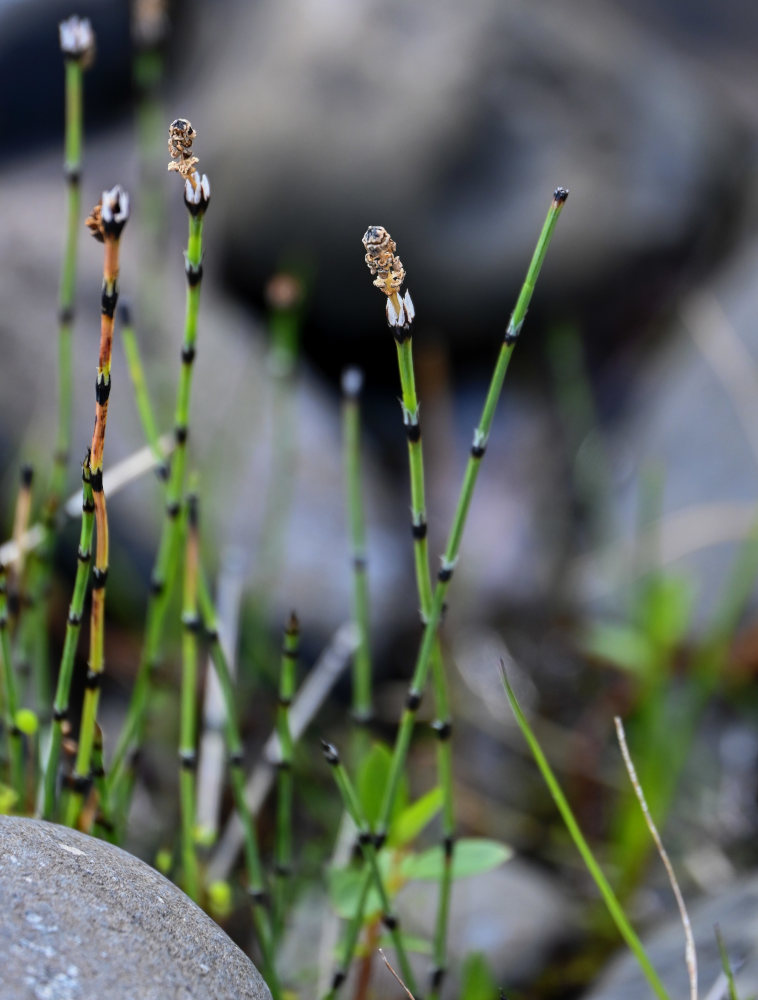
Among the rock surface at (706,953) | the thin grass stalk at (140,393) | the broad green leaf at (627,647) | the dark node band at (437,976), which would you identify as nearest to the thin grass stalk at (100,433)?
the thin grass stalk at (140,393)

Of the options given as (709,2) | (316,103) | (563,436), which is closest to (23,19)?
(316,103)

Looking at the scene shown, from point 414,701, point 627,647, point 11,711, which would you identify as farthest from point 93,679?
point 627,647

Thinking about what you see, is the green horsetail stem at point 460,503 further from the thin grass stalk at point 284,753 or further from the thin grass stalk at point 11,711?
the thin grass stalk at point 11,711

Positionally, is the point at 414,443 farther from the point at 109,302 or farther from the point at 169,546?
the point at 169,546

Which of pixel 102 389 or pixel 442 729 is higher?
pixel 102 389

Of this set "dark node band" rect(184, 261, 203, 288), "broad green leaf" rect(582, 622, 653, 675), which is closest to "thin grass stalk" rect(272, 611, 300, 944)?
"dark node band" rect(184, 261, 203, 288)

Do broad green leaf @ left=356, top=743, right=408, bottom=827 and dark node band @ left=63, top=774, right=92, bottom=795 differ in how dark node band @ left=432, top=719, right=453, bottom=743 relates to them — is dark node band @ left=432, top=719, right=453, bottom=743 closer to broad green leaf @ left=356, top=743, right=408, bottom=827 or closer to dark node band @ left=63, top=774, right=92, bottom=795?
broad green leaf @ left=356, top=743, right=408, bottom=827
